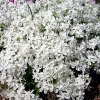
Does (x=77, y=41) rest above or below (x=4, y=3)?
below

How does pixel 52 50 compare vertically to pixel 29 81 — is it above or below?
above

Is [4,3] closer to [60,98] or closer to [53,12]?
[53,12]

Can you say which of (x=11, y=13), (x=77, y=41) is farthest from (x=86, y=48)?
(x=11, y=13)

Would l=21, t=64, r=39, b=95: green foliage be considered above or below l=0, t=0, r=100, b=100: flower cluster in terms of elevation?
below

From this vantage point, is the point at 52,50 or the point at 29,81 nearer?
the point at 52,50

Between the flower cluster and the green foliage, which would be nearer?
the flower cluster

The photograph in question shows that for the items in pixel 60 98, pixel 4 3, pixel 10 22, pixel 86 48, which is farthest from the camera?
pixel 4 3

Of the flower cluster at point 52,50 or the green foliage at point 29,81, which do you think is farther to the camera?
the green foliage at point 29,81

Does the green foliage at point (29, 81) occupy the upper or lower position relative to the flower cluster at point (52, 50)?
lower
